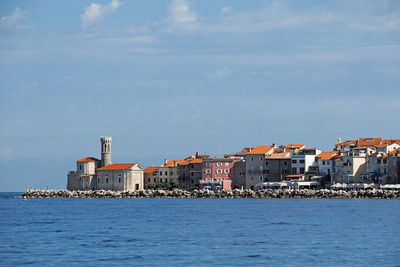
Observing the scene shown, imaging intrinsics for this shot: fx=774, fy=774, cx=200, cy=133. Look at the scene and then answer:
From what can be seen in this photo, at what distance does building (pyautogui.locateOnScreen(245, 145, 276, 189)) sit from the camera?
101125 mm

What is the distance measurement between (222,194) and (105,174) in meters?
21.1

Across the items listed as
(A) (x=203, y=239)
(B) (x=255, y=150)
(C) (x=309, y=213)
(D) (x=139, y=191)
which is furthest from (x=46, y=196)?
(A) (x=203, y=239)

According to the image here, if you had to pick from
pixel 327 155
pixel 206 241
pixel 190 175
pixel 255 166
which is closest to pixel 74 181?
pixel 190 175

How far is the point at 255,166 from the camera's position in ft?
333

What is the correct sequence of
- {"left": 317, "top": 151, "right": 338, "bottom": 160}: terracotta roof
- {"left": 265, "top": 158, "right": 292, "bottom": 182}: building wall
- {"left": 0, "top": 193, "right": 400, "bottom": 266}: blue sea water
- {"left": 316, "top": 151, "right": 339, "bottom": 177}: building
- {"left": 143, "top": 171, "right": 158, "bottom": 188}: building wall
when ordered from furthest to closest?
1. {"left": 143, "top": 171, "right": 158, "bottom": 188}: building wall
2. {"left": 265, "top": 158, "right": 292, "bottom": 182}: building wall
3. {"left": 317, "top": 151, "right": 338, "bottom": 160}: terracotta roof
4. {"left": 316, "top": 151, "right": 339, "bottom": 177}: building
5. {"left": 0, "top": 193, "right": 400, "bottom": 266}: blue sea water

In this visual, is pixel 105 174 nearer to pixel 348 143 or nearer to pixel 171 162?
pixel 171 162

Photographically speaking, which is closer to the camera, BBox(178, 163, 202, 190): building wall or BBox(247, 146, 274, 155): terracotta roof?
BBox(247, 146, 274, 155): terracotta roof

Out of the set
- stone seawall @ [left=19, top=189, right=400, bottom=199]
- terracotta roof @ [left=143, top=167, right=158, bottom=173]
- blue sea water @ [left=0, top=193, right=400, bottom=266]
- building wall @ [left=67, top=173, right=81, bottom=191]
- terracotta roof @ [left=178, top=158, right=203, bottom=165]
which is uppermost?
terracotta roof @ [left=178, top=158, right=203, bottom=165]

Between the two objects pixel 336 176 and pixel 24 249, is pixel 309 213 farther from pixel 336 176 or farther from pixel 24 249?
pixel 336 176

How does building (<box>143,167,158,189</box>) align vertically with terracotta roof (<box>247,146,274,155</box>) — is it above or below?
below

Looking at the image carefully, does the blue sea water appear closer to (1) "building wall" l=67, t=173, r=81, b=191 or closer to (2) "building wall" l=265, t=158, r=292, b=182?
(2) "building wall" l=265, t=158, r=292, b=182

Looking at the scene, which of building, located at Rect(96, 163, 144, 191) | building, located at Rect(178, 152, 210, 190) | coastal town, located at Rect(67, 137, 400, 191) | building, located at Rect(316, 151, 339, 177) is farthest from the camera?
building, located at Rect(96, 163, 144, 191)

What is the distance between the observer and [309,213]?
5688 cm

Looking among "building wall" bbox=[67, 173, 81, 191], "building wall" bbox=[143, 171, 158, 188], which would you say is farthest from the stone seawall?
"building wall" bbox=[143, 171, 158, 188]
